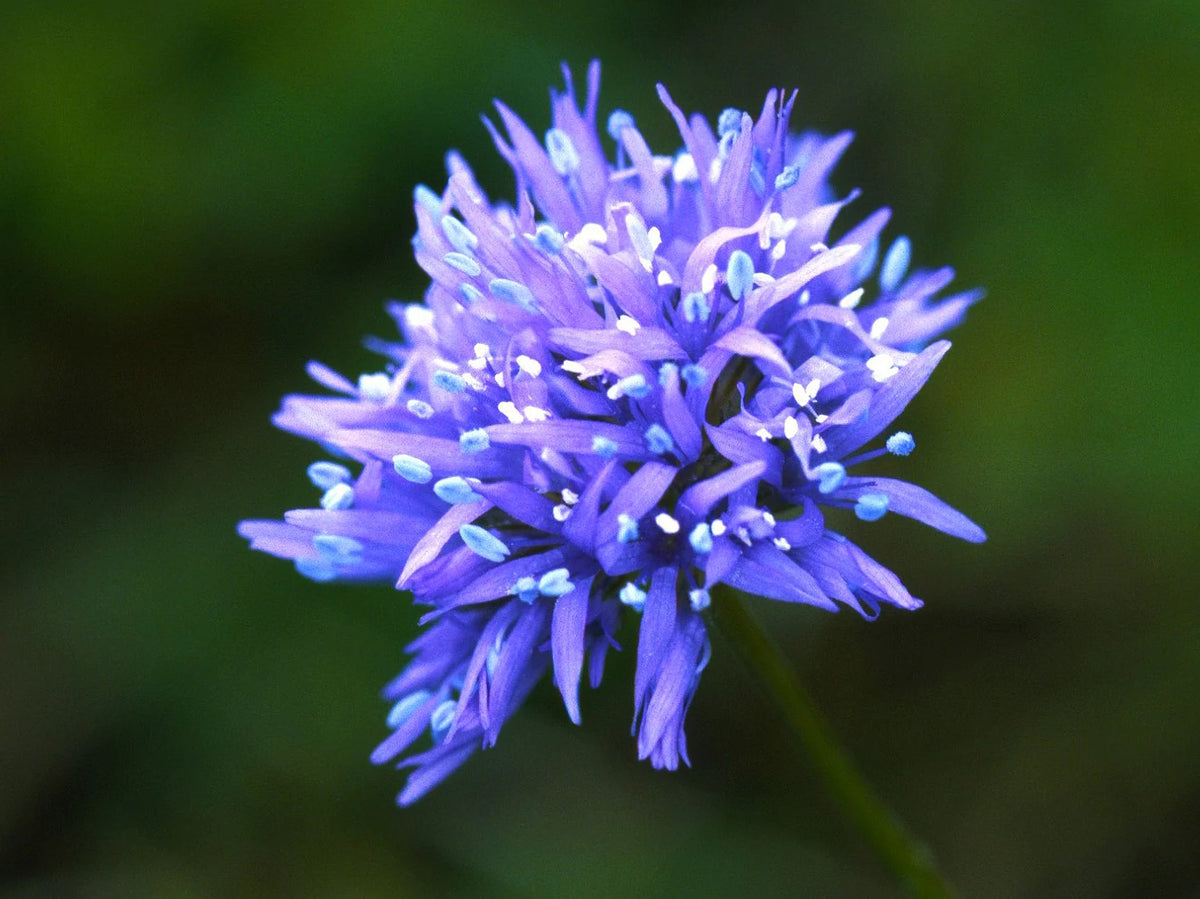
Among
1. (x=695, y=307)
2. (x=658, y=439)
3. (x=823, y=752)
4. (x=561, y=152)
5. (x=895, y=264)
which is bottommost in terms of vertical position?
(x=823, y=752)

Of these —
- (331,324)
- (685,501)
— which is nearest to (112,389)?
(331,324)

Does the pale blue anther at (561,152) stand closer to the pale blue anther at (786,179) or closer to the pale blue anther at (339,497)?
the pale blue anther at (786,179)

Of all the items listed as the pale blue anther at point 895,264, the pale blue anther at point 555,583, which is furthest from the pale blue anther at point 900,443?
the pale blue anther at point 555,583

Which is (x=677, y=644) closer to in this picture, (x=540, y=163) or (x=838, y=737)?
(x=540, y=163)

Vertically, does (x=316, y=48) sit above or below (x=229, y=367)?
above

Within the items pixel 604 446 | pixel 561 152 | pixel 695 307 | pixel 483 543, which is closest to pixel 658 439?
pixel 604 446

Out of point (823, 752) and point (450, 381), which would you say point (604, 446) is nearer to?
point (450, 381)
